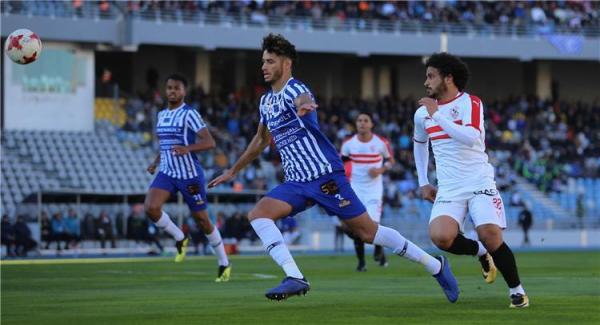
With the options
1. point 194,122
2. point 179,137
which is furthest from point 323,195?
point 179,137

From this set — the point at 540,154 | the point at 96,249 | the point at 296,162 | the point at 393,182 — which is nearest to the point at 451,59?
the point at 296,162

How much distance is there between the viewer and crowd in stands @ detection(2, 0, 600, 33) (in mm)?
44594

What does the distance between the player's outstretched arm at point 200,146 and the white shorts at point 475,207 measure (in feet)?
19.4

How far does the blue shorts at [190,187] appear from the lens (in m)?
17.4

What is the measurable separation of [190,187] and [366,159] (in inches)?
192

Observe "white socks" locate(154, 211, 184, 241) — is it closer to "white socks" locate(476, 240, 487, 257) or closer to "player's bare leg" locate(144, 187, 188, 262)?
"player's bare leg" locate(144, 187, 188, 262)

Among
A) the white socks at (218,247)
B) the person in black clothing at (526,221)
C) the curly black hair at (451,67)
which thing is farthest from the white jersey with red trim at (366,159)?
the person in black clothing at (526,221)

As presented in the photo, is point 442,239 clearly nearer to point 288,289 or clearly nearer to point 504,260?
point 504,260

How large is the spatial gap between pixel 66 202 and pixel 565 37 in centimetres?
2618

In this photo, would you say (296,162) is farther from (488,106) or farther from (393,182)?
(488,106)

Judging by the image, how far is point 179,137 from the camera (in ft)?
57.9

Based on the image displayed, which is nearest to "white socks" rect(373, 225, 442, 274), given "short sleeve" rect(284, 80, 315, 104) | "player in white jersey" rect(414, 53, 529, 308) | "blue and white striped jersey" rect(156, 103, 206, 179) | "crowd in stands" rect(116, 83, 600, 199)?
"player in white jersey" rect(414, 53, 529, 308)

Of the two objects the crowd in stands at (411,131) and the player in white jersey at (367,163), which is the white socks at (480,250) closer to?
the player in white jersey at (367,163)

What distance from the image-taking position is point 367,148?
844 inches
